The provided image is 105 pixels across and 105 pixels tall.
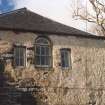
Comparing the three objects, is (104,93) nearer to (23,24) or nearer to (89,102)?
(89,102)

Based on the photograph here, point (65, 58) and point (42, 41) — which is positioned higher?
point (42, 41)

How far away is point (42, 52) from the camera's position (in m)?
21.5

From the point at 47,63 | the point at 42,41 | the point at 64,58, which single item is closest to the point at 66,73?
the point at 64,58

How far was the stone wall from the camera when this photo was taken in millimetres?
20587

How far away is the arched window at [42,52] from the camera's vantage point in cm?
2127

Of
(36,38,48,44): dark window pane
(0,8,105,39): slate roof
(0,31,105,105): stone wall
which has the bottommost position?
(0,31,105,105): stone wall

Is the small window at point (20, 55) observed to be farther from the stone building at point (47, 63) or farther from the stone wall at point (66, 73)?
the stone wall at point (66, 73)

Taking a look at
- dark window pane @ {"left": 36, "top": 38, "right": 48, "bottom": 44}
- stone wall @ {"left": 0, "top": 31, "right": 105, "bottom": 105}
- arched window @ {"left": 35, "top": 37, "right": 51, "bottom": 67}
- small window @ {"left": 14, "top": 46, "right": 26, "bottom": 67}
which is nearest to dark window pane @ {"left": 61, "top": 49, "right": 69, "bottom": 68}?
stone wall @ {"left": 0, "top": 31, "right": 105, "bottom": 105}

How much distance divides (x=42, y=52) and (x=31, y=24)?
2047 mm

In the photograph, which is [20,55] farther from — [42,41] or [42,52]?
[42,41]

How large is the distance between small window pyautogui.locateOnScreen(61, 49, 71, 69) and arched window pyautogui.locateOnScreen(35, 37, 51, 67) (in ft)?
2.99

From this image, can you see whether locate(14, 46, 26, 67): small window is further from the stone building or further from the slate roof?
the slate roof

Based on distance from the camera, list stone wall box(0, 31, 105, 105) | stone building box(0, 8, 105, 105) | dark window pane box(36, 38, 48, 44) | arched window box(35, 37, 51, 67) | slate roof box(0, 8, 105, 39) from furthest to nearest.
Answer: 1. dark window pane box(36, 38, 48, 44)
2. arched window box(35, 37, 51, 67)
3. slate roof box(0, 8, 105, 39)
4. stone wall box(0, 31, 105, 105)
5. stone building box(0, 8, 105, 105)

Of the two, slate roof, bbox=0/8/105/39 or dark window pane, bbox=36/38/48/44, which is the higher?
slate roof, bbox=0/8/105/39
